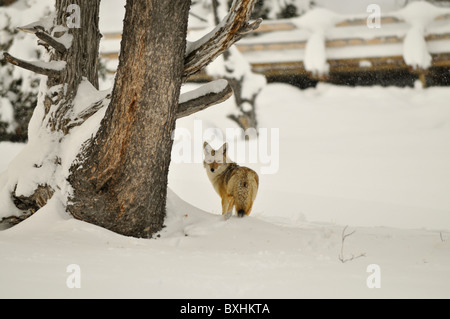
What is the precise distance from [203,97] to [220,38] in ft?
1.98

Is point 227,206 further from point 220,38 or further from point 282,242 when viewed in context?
point 220,38

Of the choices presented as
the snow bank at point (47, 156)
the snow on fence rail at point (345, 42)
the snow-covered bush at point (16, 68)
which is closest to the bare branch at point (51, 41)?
the snow bank at point (47, 156)

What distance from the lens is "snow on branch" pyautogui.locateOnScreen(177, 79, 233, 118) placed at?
211 inches

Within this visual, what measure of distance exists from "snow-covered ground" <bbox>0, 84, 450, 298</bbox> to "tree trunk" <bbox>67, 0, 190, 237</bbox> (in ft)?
0.76

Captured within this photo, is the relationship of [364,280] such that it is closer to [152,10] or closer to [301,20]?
[152,10]

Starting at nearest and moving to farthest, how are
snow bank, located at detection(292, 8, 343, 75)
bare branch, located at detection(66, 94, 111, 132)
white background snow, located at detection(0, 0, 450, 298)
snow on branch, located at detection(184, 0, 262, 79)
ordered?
white background snow, located at detection(0, 0, 450, 298) < snow on branch, located at detection(184, 0, 262, 79) < bare branch, located at detection(66, 94, 111, 132) < snow bank, located at detection(292, 8, 343, 75)

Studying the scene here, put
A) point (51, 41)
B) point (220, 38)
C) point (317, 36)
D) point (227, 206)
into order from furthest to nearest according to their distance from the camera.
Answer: point (317, 36) < point (227, 206) < point (51, 41) < point (220, 38)

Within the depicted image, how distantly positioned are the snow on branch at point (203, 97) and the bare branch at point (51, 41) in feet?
3.84

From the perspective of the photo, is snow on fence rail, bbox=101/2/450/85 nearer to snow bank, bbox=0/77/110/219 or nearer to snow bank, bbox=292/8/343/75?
snow bank, bbox=292/8/343/75

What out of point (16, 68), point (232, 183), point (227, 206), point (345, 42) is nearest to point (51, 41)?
point (232, 183)

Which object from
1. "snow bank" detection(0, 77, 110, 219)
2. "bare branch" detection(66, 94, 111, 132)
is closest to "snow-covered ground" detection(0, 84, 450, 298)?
"snow bank" detection(0, 77, 110, 219)

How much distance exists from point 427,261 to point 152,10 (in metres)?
2.69

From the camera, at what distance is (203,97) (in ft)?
17.8
